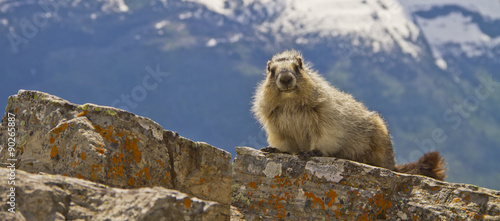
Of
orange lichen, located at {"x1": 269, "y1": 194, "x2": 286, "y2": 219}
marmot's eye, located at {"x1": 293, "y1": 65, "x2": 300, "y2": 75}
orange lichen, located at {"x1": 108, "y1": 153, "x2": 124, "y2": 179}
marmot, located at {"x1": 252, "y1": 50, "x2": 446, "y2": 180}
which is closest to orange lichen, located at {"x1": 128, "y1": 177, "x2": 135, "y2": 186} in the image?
orange lichen, located at {"x1": 108, "y1": 153, "x2": 124, "y2": 179}

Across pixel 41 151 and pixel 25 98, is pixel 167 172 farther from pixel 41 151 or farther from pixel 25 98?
pixel 25 98

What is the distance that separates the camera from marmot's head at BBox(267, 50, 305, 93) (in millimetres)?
8836

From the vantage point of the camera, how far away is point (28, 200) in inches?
173

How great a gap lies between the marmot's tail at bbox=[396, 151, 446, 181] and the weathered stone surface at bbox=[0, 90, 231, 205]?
3567 millimetres

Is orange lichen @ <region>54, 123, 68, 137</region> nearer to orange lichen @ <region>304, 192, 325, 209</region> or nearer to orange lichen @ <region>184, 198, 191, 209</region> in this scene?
orange lichen @ <region>184, 198, 191, 209</region>

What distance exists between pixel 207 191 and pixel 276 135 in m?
2.01

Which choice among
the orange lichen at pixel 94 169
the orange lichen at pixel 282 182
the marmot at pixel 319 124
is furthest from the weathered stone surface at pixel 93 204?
the marmot at pixel 319 124

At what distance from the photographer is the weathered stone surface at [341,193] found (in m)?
6.63

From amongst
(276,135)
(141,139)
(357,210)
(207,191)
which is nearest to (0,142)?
(141,139)

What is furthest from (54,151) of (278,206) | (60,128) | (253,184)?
(278,206)

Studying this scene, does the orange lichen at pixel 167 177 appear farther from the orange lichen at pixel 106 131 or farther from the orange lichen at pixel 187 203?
the orange lichen at pixel 187 203

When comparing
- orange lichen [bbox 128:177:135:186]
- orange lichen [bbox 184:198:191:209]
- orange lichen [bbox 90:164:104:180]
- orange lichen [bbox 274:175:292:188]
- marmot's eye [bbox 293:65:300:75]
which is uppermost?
marmot's eye [bbox 293:65:300:75]

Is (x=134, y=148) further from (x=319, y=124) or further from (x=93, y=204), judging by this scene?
(x=319, y=124)

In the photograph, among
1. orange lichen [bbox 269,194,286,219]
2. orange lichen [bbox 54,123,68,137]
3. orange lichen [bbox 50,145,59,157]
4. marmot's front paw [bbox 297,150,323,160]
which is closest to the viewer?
orange lichen [bbox 50,145,59,157]
